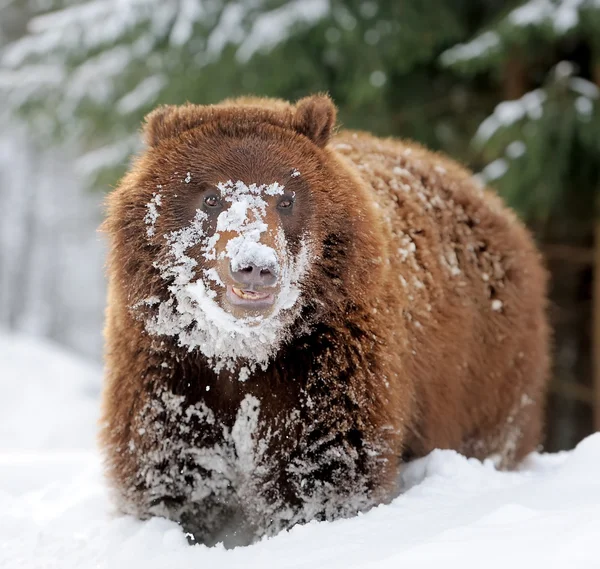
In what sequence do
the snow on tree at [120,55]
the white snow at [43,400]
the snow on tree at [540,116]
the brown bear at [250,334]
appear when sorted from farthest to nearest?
the white snow at [43,400]
the snow on tree at [120,55]
the snow on tree at [540,116]
the brown bear at [250,334]

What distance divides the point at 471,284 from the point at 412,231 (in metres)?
0.57

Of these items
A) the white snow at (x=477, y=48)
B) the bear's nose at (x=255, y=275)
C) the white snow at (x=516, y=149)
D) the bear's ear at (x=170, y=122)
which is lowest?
the bear's nose at (x=255, y=275)

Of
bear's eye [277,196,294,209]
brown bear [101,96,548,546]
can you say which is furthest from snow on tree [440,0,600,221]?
bear's eye [277,196,294,209]

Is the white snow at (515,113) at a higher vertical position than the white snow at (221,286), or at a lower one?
higher

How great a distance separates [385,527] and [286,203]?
1.49 meters

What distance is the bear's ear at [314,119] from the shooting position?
389cm

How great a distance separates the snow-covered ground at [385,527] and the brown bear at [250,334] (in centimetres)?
27

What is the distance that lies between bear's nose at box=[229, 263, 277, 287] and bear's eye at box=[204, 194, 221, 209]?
452mm

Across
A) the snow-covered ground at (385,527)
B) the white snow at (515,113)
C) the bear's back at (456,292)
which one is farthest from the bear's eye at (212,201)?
the white snow at (515,113)

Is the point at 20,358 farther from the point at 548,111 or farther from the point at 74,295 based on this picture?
the point at 74,295

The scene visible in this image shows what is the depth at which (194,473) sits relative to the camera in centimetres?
375

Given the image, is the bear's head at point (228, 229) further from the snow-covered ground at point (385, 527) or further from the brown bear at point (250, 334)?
the snow-covered ground at point (385, 527)

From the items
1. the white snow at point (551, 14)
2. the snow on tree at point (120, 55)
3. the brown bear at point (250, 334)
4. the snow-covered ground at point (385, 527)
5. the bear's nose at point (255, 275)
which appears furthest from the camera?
the snow on tree at point (120, 55)

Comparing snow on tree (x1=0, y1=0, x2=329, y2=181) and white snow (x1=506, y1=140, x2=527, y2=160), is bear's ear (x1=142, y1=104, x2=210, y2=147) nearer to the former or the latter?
snow on tree (x1=0, y1=0, x2=329, y2=181)
